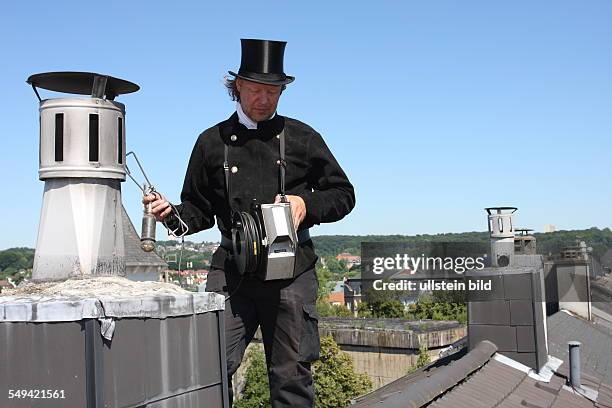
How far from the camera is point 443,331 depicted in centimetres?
2595

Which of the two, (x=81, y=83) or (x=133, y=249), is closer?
(x=81, y=83)

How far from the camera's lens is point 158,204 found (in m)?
3.72

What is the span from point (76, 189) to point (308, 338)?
1.32 metres

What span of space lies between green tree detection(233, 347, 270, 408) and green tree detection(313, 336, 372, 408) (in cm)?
175

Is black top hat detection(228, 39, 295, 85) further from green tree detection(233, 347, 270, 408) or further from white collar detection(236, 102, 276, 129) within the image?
green tree detection(233, 347, 270, 408)

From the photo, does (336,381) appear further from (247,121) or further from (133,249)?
(247,121)

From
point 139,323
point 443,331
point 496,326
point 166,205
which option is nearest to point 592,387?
point 496,326

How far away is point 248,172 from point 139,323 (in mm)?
1214

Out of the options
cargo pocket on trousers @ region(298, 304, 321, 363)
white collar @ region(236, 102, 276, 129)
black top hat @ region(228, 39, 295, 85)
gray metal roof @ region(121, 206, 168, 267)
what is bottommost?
cargo pocket on trousers @ region(298, 304, 321, 363)

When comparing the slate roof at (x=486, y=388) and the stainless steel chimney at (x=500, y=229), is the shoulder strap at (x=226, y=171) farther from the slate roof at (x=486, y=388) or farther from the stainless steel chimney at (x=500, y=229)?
the stainless steel chimney at (x=500, y=229)

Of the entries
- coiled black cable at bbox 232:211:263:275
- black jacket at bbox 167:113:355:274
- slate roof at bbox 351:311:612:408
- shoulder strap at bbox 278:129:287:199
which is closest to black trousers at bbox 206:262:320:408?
black jacket at bbox 167:113:355:274

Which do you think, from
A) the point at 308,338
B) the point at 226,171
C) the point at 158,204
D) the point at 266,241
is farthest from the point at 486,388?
the point at 158,204

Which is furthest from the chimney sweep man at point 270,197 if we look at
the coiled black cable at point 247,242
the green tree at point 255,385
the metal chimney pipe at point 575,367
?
the green tree at point 255,385

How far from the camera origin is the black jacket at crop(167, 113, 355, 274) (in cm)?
397
